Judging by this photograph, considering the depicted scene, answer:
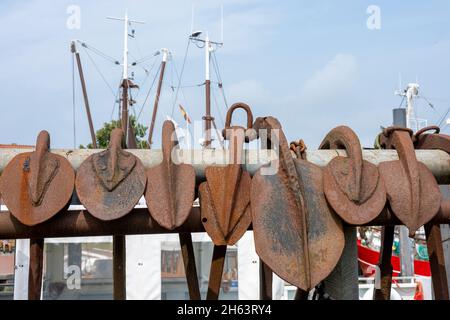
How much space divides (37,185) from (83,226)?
23 cm

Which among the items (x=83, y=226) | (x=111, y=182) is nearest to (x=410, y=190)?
(x=111, y=182)

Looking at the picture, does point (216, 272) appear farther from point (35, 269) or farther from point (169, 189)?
point (35, 269)

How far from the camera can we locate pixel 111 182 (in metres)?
2.16

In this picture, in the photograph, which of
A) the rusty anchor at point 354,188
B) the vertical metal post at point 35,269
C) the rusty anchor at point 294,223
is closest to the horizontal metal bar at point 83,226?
the vertical metal post at point 35,269

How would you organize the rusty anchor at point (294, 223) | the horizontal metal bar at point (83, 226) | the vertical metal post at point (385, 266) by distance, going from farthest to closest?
the vertical metal post at point (385, 266) → the horizontal metal bar at point (83, 226) → the rusty anchor at point (294, 223)

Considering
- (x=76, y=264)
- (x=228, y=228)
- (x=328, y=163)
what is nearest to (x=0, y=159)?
(x=228, y=228)

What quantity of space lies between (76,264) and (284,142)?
8.63m

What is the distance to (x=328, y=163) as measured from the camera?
92.8 inches

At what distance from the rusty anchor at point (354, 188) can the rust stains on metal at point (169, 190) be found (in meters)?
0.54

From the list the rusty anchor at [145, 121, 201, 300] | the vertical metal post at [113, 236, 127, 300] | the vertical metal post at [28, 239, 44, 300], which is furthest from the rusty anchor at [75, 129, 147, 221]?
the vertical metal post at [113, 236, 127, 300]

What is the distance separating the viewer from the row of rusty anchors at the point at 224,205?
7.01 feet

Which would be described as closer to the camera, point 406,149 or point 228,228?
point 228,228

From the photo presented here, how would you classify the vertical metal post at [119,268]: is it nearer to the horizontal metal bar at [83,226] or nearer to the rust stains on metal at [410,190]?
the horizontal metal bar at [83,226]

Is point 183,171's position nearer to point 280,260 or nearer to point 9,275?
point 280,260
